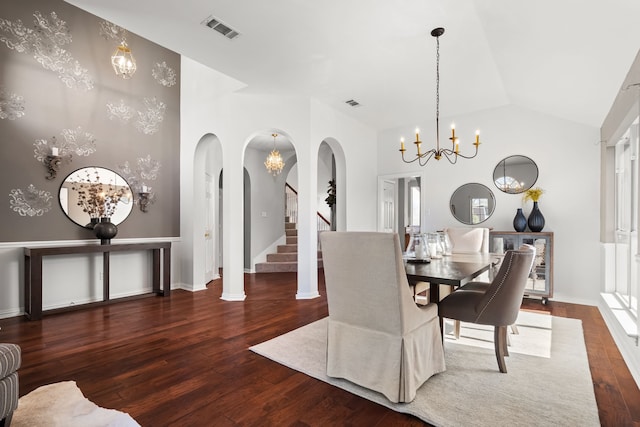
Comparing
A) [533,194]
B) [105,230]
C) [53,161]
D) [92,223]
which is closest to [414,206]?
[533,194]

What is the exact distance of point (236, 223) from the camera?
4.66m

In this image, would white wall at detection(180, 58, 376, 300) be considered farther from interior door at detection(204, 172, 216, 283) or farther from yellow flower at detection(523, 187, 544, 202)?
yellow flower at detection(523, 187, 544, 202)

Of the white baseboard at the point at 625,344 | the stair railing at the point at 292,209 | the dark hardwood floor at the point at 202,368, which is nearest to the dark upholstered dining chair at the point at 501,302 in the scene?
the dark hardwood floor at the point at 202,368

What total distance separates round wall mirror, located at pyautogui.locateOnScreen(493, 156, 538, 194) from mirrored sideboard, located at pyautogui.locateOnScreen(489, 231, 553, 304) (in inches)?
30.4

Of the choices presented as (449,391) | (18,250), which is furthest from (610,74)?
(18,250)

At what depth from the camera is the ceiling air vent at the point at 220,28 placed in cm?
281

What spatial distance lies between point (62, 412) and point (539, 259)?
5146 mm

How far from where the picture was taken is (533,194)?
4539 millimetres

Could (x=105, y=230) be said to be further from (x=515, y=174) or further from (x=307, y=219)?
(x=515, y=174)

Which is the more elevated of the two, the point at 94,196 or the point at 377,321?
the point at 94,196

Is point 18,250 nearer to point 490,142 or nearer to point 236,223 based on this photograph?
point 236,223

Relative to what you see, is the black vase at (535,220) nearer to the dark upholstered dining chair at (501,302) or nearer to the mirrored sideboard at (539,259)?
the mirrored sideboard at (539,259)

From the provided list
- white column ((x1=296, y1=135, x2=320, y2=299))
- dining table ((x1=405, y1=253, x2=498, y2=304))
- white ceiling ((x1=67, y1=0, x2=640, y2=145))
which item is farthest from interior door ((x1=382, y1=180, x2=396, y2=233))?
dining table ((x1=405, y1=253, x2=498, y2=304))

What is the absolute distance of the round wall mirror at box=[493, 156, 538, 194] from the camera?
4.73 m
